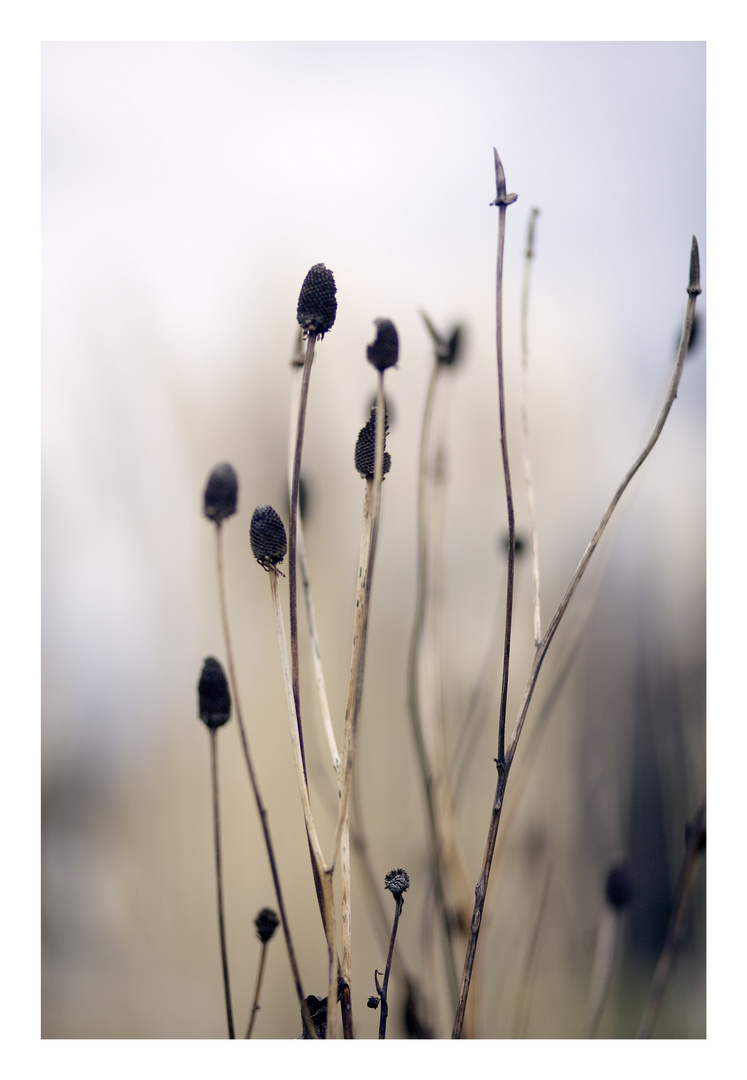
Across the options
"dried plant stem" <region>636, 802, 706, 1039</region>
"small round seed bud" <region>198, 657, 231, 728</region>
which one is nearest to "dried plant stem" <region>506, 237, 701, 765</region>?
"small round seed bud" <region>198, 657, 231, 728</region>

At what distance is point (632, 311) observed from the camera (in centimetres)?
108

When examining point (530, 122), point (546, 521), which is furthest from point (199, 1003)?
point (530, 122)

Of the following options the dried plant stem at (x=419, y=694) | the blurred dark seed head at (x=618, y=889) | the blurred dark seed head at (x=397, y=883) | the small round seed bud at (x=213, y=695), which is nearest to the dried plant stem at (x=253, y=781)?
the small round seed bud at (x=213, y=695)

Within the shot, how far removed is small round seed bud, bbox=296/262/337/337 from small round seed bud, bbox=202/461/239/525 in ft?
0.54

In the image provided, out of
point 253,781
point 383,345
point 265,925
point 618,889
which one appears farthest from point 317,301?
point 618,889

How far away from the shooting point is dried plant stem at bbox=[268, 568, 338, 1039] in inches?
28.9

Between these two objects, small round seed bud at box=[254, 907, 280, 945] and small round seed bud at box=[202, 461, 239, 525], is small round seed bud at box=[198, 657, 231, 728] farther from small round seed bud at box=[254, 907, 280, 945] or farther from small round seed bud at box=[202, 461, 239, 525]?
small round seed bud at box=[254, 907, 280, 945]

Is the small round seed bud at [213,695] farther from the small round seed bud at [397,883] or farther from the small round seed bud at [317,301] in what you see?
the small round seed bud at [317,301]

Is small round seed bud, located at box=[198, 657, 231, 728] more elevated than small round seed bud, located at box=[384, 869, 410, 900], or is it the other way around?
small round seed bud, located at box=[198, 657, 231, 728]

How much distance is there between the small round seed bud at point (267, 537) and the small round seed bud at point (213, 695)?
12 cm

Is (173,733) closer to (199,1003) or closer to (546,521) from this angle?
(199,1003)

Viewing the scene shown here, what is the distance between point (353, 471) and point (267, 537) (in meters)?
0.34

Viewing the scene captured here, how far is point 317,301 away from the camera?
2.45 feet

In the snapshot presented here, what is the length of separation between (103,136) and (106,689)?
781mm
